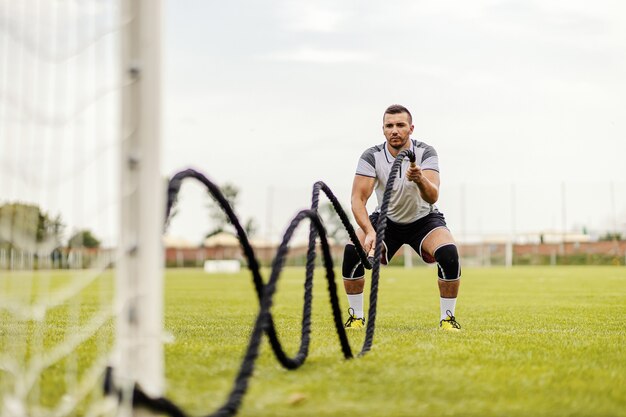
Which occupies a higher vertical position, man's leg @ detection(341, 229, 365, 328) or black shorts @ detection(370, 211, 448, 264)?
black shorts @ detection(370, 211, 448, 264)

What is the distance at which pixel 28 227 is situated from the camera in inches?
123

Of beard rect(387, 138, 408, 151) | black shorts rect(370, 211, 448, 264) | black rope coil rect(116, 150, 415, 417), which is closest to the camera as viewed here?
black rope coil rect(116, 150, 415, 417)

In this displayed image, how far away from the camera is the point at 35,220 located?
317 cm

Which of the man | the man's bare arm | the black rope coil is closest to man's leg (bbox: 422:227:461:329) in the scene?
the man

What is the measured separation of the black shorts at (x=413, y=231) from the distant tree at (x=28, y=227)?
4.96 m

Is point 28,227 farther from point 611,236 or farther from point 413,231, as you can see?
point 611,236

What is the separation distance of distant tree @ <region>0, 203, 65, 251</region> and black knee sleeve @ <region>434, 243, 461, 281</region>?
16.3 ft

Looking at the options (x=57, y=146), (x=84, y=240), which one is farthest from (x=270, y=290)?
(x=57, y=146)

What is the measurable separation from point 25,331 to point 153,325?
449cm

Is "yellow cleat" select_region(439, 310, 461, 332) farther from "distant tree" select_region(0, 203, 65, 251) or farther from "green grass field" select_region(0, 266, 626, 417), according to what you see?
"distant tree" select_region(0, 203, 65, 251)

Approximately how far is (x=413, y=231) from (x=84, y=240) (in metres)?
5.06

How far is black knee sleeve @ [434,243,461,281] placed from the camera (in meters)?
7.68

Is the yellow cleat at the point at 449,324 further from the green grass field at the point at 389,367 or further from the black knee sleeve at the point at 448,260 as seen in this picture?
the black knee sleeve at the point at 448,260

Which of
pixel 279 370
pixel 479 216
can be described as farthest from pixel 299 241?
pixel 279 370
